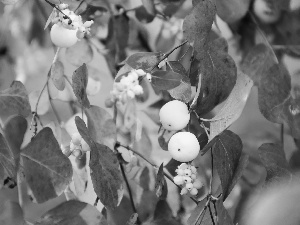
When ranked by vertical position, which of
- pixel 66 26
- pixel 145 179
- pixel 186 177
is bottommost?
pixel 145 179

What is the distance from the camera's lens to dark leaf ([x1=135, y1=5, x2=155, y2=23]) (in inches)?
26.0

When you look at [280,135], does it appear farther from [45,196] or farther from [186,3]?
[45,196]

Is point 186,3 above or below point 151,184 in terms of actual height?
above

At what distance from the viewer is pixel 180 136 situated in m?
0.46

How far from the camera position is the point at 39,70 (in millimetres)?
725

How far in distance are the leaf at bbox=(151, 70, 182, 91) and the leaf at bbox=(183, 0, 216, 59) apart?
0.03m

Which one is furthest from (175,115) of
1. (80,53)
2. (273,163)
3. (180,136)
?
(80,53)

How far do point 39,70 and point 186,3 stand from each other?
0.22 metres

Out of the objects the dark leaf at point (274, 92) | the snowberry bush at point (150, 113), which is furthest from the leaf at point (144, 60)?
the dark leaf at point (274, 92)

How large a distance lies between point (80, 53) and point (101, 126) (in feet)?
0.51

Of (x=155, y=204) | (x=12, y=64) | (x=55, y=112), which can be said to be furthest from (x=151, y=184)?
(x=12, y=64)

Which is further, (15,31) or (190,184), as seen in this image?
(15,31)

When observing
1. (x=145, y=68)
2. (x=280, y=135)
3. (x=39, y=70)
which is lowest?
(x=280, y=135)

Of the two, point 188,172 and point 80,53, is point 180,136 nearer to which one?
point 188,172
